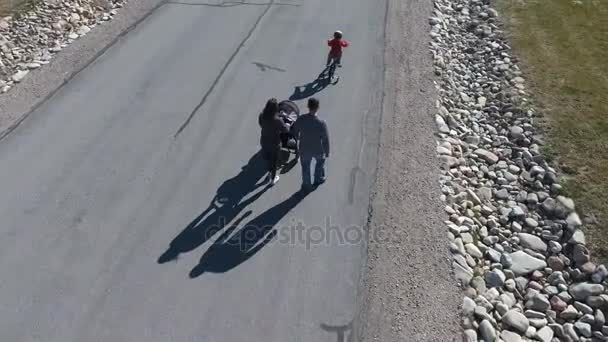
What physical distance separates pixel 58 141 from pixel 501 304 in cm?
888

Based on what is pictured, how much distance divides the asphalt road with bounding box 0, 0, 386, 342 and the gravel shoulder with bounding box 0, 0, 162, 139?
27 centimetres

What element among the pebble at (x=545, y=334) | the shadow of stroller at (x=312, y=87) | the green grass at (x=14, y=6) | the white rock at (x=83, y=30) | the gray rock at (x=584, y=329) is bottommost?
the pebble at (x=545, y=334)

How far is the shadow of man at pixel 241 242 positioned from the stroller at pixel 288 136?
113cm

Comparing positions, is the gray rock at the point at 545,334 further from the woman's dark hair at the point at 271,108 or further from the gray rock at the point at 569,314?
the woman's dark hair at the point at 271,108

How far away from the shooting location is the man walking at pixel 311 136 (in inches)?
376

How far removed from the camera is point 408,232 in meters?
9.58

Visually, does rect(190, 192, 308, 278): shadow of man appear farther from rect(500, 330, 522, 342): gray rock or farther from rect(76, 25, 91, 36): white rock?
rect(76, 25, 91, 36): white rock

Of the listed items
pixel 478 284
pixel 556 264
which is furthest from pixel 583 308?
pixel 478 284

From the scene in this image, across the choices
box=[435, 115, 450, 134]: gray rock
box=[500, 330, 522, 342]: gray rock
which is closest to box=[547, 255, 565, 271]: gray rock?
box=[500, 330, 522, 342]: gray rock

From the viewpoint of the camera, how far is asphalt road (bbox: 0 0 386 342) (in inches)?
324

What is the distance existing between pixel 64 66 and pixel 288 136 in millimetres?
6652

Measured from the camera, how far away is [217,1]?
17.2 metres

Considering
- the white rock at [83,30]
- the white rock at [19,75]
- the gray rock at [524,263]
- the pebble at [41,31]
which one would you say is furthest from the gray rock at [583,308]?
the white rock at [83,30]

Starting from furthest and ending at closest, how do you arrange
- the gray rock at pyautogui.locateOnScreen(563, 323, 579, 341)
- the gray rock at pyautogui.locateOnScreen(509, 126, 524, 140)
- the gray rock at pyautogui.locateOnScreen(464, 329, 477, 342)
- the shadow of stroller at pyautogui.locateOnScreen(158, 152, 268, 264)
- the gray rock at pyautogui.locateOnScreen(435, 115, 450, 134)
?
the gray rock at pyautogui.locateOnScreen(509, 126, 524, 140)
the gray rock at pyautogui.locateOnScreen(435, 115, 450, 134)
the shadow of stroller at pyautogui.locateOnScreen(158, 152, 268, 264)
the gray rock at pyautogui.locateOnScreen(563, 323, 579, 341)
the gray rock at pyautogui.locateOnScreen(464, 329, 477, 342)
